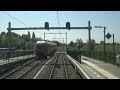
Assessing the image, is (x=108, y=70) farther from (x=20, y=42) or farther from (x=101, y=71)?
(x=20, y=42)

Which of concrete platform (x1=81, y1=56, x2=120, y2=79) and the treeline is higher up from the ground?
the treeline

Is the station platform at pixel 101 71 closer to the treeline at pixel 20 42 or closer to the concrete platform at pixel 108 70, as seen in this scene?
the concrete platform at pixel 108 70

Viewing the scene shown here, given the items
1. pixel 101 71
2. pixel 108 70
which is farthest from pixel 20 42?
pixel 101 71

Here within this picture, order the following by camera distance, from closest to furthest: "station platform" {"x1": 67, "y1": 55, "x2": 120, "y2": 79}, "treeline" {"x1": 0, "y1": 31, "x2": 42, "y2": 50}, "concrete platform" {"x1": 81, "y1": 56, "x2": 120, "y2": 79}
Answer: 1. "station platform" {"x1": 67, "y1": 55, "x2": 120, "y2": 79}
2. "concrete platform" {"x1": 81, "y1": 56, "x2": 120, "y2": 79}
3. "treeline" {"x1": 0, "y1": 31, "x2": 42, "y2": 50}

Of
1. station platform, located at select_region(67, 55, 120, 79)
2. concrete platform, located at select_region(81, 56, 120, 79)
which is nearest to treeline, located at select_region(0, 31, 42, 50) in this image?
concrete platform, located at select_region(81, 56, 120, 79)

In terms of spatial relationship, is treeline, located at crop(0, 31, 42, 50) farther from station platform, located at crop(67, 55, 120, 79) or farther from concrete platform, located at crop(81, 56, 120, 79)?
station platform, located at crop(67, 55, 120, 79)

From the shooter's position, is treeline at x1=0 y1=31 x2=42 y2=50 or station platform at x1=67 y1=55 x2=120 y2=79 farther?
treeline at x1=0 y1=31 x2=42 y2=50

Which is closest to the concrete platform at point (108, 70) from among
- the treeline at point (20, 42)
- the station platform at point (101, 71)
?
the station platform at point (101, 71)

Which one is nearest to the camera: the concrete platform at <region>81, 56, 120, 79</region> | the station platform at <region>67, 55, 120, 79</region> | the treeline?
the station platform at <region>67, 55, 120, 79</region>
